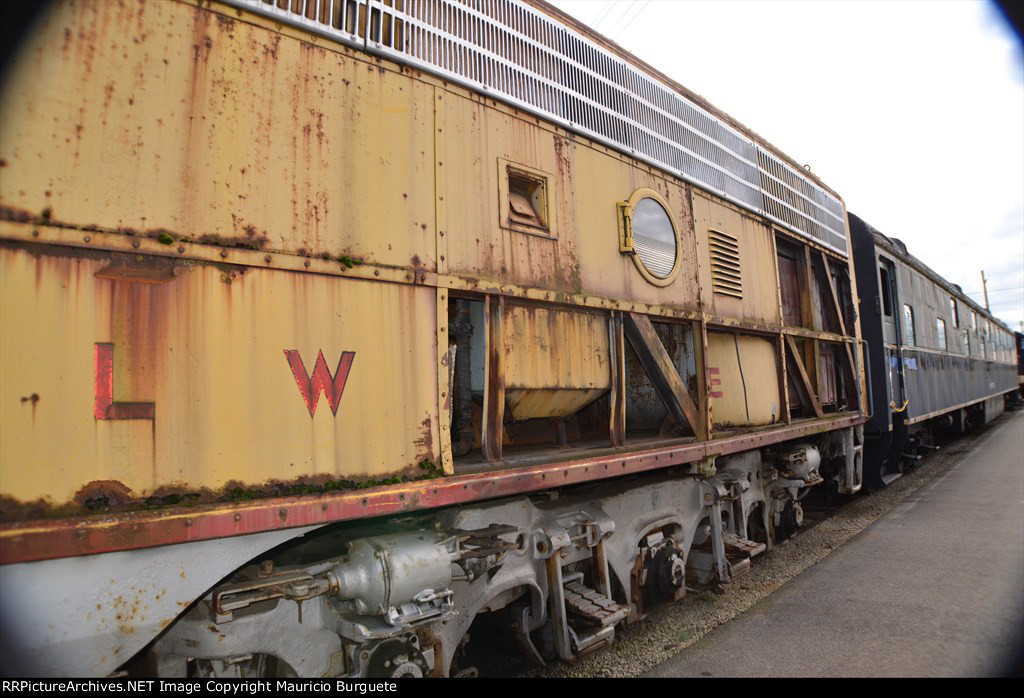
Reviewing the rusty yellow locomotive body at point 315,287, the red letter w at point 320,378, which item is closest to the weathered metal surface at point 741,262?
the rusty yellow locomotive body at point 315,287

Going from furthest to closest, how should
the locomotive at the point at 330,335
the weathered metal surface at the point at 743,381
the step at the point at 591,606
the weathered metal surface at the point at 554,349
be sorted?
the weathered metal surface at the point at 743,381 → the step at the point at 591,606 → the weathered metal surface at the point at 554,349 → the locomotive at the point at 330,335

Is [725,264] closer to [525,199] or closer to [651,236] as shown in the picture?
[651,236]

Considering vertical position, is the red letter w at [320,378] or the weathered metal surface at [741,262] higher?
the weathered metal surface at [741,262]

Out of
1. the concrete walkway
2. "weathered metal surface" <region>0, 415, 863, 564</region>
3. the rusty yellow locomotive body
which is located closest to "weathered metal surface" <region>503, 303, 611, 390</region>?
the rusty yellow locomotive body

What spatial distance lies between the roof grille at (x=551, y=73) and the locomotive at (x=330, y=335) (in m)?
0.02

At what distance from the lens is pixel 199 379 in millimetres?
1966

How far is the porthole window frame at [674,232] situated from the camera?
3861mm

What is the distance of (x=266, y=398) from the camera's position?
6.87 feet

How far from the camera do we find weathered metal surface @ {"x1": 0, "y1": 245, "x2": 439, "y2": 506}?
5.60 ft

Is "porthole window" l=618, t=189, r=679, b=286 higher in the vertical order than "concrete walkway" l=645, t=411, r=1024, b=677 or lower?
higher

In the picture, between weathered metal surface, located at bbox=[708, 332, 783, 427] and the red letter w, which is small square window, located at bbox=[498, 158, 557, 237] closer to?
the red letter w

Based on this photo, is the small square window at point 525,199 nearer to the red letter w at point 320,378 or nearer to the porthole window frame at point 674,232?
the porthole window frame at point 674,232

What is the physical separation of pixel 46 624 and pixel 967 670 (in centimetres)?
428

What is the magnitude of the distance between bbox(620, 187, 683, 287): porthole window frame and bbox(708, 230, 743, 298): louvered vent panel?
1.82 ft
